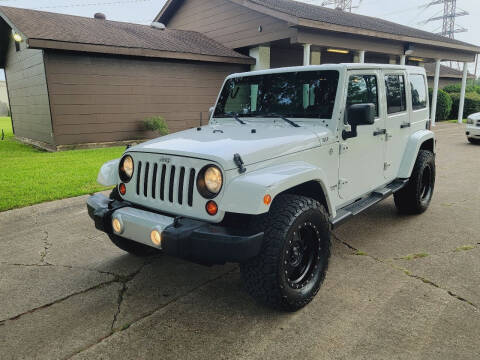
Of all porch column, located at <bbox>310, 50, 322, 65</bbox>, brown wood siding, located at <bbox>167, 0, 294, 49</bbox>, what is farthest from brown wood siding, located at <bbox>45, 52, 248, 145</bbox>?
porch column, located at <bbox>310, 50, 322, 65</bbox>

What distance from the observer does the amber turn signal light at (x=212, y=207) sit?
242 centimetres

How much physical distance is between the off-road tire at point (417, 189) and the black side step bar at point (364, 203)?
291 mm

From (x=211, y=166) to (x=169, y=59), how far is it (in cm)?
1048

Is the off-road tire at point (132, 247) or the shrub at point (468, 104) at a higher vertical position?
the shrub at point (468, 104)

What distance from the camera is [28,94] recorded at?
481 inches

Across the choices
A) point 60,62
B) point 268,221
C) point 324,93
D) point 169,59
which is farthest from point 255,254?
point 169,59

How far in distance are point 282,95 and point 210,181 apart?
156 centimetres

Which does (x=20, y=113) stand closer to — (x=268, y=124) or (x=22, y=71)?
(x=22, y=71)

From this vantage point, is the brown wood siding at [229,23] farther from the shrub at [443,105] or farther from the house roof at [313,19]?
the shrub at [443,105]

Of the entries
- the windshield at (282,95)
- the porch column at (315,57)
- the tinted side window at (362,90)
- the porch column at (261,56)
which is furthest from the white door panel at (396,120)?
the porch column at (315,57)

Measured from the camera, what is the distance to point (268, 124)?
3.44 m

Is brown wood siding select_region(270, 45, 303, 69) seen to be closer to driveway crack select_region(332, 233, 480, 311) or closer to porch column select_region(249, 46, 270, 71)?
porch column select_region(249, 46, 270, 71)

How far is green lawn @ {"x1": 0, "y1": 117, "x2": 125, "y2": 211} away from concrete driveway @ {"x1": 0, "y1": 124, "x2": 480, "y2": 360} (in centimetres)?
144

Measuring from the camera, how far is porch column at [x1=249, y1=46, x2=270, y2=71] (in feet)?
44.8
